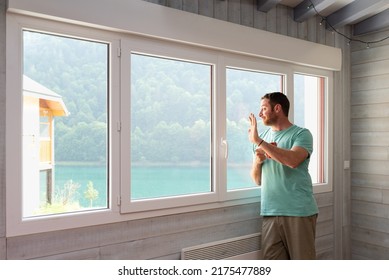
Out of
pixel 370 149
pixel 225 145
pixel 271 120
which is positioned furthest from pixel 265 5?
pixel 370 149

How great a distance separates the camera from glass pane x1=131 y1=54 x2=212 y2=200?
2.47 m

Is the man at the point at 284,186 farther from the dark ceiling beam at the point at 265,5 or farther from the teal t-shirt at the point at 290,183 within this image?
the dark ceiling beam at the point at 265,5

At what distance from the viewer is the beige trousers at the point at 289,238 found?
8.55 ft

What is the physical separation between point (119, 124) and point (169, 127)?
40 centimetres

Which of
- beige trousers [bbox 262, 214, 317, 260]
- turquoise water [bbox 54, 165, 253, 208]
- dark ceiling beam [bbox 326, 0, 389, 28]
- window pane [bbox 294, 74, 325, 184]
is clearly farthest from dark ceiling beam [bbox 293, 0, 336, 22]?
beige trousers [bbox 262, 214, 317, 260]

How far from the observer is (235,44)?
2807mm

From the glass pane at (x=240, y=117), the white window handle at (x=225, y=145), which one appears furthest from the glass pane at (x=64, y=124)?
the glass pane at (x=240, y=117)

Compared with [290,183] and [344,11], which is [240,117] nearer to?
[290,183]

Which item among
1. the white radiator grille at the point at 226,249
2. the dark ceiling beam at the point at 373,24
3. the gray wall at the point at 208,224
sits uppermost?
the dark ceiling beam at the point at 373,24

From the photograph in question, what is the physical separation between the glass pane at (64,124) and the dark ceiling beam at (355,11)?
2.07 meters

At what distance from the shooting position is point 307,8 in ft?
10.2
